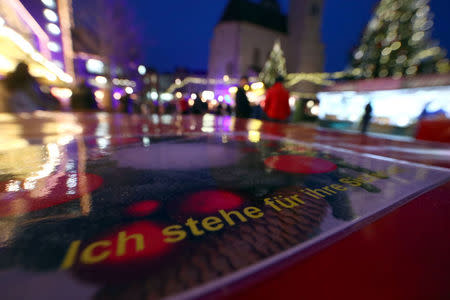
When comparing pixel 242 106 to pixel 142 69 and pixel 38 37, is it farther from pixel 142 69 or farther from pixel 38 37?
pixel 142 69

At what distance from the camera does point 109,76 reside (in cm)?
845

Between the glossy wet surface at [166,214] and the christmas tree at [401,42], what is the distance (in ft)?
29.8

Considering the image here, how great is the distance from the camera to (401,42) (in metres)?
6.98

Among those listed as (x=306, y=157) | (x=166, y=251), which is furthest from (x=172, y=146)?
(x=166, y=251)

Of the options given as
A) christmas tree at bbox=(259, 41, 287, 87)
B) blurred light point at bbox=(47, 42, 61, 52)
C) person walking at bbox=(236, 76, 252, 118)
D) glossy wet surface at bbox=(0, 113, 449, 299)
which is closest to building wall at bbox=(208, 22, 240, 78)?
christmas tree at bbox=(259, 41, 287, 87)

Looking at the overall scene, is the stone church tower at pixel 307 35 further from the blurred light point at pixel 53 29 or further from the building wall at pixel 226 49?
the blurred light point at pixel 53 29

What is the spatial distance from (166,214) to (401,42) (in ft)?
32.4

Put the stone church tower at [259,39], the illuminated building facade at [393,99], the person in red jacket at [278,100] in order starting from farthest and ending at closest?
the stone church tower at [259,39] < the illuminated building facade at [393,99] < the person in red jacket at [278,100]

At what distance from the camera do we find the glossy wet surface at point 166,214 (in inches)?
10.1

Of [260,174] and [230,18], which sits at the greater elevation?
[230,18]

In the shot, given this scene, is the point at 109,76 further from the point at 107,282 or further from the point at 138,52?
the point at 107,282

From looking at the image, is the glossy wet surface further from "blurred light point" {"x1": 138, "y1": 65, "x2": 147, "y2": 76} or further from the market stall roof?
"blurred light point" {"x1": 138, "y1": 65, "x2": 147, "y2": 76}

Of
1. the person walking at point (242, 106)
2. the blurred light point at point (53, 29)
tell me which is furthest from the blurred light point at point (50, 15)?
the person walking at point (242, 106)

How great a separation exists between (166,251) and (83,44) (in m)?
18.3
